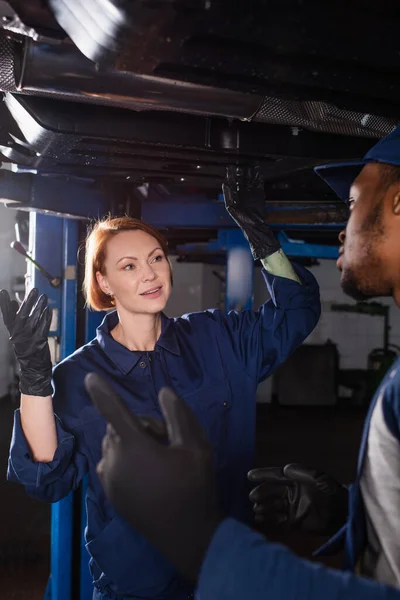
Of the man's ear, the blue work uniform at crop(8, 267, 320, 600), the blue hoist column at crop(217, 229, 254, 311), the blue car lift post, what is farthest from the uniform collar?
the blue hoist column at crop(217, 229, 254, 311)

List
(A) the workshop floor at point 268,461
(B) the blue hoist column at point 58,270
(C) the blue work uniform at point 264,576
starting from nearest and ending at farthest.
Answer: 1. (C) the blue work uniform at point 264,576
2. (B) the blue hoist column at point 58,270
3. (A) the workshop floor at point 268,461

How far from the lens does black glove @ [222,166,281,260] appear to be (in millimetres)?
1977

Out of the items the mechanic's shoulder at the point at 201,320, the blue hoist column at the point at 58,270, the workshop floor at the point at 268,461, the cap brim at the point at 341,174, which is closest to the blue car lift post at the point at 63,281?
the blue hoist column at the point at 58,270

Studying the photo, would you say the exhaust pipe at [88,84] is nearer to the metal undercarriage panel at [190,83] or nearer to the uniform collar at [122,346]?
the metal undercarriage panel at [190,83]

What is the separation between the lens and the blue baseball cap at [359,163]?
107cm

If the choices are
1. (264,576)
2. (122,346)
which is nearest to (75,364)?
(122,346)

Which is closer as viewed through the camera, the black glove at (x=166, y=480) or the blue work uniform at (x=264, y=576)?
the blue work uniform at (x=264, y=576)

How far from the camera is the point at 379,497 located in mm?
949

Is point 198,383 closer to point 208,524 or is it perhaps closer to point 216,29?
point 208,524

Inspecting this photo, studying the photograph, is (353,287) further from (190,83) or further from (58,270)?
(58,270)

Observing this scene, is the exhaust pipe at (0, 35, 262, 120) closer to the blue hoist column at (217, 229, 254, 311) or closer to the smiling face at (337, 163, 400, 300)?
the smiling face at (337, 163, 400, 300)

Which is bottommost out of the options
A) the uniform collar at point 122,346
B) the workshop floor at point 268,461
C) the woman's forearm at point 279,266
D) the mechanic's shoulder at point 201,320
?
the workshop floor at point 268,461

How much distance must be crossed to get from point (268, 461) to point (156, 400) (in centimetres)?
386

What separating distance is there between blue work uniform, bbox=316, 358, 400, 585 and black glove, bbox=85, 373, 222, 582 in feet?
1.08
